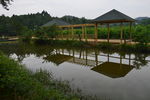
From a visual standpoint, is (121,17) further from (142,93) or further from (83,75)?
(142,93)

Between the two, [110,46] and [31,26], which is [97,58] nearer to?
[110,46]

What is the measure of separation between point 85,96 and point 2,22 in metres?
37.8

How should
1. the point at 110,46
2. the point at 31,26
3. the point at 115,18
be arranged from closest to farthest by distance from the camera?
the point at 115,18, the point at 110,46, the point at 31,26

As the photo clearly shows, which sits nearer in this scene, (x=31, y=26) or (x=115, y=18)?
(x=115, y=18)

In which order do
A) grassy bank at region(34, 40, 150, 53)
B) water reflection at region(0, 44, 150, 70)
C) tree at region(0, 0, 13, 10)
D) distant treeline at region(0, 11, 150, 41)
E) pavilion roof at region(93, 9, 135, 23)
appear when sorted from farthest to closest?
pavilion roof at region(93, 9, 135, 23), distant treeline at region(0, 11, 150, 41), tree at region(0, 0, 13, 10), grassy bank at region(34, 40, 150, 53), water reflection at region(0, 44, 150, 70)

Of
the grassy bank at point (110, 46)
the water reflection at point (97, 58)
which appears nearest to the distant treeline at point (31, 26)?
the grassy bank at point (110, 46)

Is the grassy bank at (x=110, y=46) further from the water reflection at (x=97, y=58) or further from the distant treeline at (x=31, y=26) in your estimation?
the water reflection at (x=97, y=58)

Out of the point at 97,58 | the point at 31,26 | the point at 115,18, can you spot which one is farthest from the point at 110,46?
the point at 31,26

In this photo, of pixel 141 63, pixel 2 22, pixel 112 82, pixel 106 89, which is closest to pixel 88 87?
pixel 106 89

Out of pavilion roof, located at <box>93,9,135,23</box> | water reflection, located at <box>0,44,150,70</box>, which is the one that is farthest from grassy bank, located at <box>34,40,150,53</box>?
pavilion roof, located at <box>93,9,135,23</box>

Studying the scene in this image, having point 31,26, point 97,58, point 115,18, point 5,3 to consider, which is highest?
point 5,3

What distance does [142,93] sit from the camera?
566 cm

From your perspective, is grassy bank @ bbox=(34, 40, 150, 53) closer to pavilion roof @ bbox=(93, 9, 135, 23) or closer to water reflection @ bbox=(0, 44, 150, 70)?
water reflection @ bbox=(0, 44, 150, 70)

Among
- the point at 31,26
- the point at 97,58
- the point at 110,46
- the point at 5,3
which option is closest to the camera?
the point at 97,58
